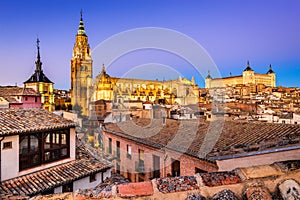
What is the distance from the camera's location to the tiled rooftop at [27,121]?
8.02m

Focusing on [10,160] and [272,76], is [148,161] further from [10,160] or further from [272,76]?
[272,76]

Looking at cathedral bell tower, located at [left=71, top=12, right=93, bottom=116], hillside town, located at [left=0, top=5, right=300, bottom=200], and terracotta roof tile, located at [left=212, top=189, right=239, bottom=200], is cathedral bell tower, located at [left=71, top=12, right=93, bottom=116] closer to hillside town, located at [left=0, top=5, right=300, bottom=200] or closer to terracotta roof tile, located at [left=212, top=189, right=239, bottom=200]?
hillside town, located at [left=0, top=5, right=300, bottom=200]

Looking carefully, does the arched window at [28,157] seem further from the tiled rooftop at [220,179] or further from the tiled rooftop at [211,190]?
the tiled rooftop at [220,179]

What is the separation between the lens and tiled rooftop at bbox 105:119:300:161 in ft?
21.1

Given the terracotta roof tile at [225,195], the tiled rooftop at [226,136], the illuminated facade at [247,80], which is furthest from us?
the illuminated facade at [247,80]

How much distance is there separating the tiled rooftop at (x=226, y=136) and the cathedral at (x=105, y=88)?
53.9 m

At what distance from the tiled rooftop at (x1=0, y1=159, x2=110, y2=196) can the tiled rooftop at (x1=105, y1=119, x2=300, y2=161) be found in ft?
9.42

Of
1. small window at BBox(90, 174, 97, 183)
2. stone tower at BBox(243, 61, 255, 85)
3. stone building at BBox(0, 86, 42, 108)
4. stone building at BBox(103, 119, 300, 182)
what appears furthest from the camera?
stone tower at BBox(243, 61, 255, 85)

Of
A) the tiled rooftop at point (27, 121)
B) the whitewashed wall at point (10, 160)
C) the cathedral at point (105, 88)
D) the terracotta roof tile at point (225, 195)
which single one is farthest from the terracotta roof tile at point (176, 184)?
the cathedral at point (105, 88)

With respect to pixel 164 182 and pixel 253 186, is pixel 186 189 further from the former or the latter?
pixel 253 186

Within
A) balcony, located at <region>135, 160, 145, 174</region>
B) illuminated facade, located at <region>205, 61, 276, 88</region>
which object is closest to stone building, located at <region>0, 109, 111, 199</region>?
balcony, located at <region>135, 160, 145, 174</region>

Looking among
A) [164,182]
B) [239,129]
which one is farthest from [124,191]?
[239,129]

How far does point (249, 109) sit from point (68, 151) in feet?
88.5

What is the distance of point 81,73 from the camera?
77750 mm
